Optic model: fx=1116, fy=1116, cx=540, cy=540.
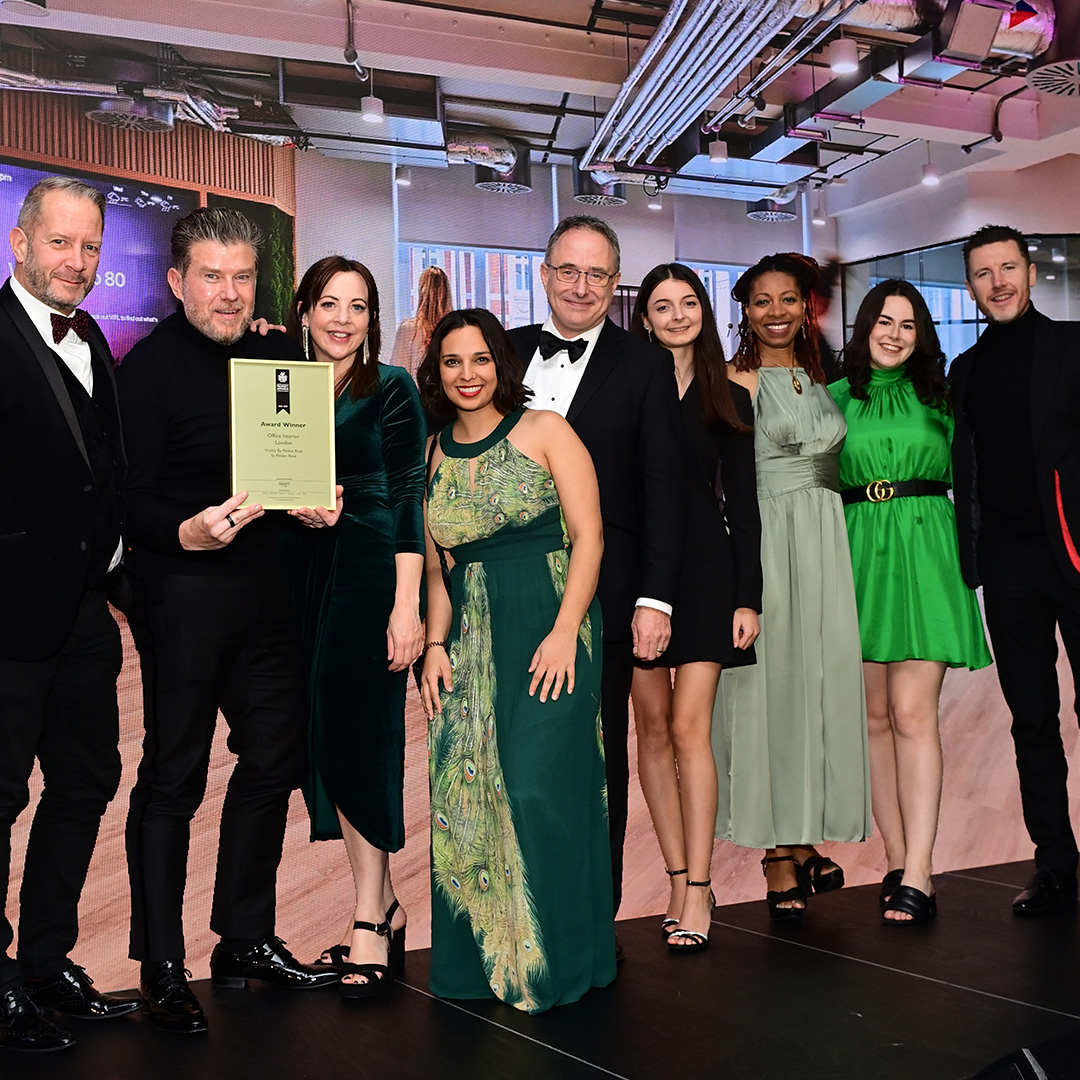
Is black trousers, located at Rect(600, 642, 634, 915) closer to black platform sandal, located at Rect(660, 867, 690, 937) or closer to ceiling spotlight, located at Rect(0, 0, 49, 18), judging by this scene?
black platform sandal, located at Rect(660, 867, 690, 937)

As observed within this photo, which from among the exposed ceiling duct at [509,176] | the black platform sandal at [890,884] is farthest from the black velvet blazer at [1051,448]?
the exposed ceiling duct at [509,176]

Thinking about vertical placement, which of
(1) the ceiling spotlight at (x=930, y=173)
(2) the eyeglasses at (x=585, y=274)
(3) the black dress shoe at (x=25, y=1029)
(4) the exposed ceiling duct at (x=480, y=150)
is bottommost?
(3) the black dress shoe at (x=25, y=1029)

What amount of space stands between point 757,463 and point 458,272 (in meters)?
5.49

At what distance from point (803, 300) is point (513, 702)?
5.06 feet

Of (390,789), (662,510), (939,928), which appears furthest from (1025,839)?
(390,789)

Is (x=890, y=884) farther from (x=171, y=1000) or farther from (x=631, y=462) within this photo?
(x=171, y=1000)

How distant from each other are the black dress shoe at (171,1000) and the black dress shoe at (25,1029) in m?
0.17

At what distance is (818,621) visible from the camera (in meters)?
3.17

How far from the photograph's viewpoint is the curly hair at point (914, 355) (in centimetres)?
322

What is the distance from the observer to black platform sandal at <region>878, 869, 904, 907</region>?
10.5 ft

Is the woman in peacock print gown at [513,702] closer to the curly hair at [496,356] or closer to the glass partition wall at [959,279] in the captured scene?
the curly hair at [496,356]

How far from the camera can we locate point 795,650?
3180 mm

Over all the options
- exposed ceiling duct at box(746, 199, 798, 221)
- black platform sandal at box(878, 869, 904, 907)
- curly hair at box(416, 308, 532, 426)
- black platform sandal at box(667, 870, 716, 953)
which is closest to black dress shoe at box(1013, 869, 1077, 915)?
black platform sandal at box(878, 869, 904, 907)

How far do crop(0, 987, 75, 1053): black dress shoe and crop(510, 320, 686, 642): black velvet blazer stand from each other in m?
1.45
